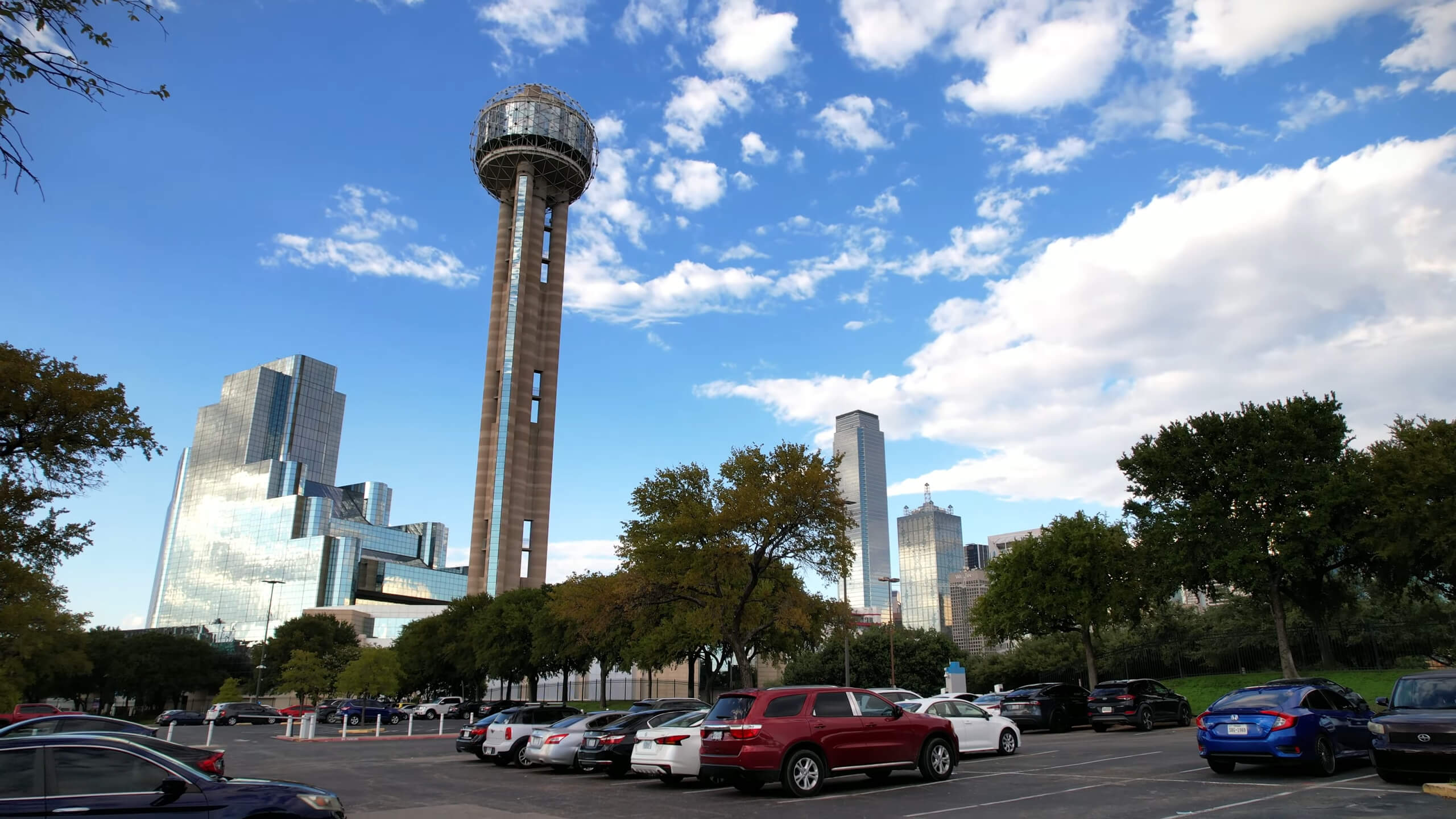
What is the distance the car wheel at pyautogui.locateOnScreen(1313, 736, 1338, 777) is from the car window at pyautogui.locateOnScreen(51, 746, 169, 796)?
651 inches

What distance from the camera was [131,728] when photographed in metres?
19.8

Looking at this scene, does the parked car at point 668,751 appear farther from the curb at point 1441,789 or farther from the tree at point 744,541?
the tree at point 744,541

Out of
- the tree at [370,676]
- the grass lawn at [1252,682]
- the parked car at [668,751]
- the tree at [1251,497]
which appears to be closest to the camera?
the parked car at [668,751]

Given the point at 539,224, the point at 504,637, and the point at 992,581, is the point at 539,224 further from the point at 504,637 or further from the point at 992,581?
the point at 992,581

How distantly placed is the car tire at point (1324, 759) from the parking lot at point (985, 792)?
0.63 feet

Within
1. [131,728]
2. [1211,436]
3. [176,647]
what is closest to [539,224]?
[176,647]

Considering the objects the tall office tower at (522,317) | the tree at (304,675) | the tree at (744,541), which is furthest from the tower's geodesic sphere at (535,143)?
the tree at (744,541)

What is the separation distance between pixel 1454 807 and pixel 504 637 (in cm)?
6497

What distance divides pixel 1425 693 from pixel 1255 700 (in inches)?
95.8

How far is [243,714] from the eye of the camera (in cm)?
6881

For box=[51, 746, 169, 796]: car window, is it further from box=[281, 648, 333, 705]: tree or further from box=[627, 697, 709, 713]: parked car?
box=[281, 648, 333, 705]: tree

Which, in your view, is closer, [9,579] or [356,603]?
[9,579]

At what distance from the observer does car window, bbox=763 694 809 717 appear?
1441 centimetres

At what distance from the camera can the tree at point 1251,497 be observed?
3566 cm
